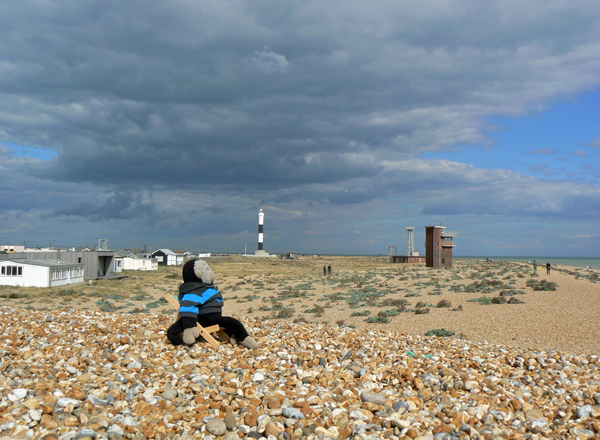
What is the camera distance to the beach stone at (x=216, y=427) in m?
4.82

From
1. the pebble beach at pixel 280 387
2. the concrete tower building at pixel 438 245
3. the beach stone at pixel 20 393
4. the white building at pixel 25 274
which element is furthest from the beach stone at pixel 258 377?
the concrete tower building at pixel 438 245

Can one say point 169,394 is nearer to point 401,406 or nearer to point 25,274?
point 401,406

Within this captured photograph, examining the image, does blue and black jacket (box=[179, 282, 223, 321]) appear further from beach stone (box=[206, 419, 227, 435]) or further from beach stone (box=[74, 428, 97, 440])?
beach stone (box=[74, 428, 97, 440])

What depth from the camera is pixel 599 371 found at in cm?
852

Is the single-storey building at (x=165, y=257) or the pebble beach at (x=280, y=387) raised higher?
the pebble beach at (x=280, y=387)

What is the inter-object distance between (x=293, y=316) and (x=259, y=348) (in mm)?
13476

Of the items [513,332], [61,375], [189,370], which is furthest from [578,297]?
[61,375]

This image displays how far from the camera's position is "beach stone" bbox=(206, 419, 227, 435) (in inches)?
Answer: 190

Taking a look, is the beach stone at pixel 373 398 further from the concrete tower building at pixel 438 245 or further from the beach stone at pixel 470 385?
the concrete tower building at pixel 438 245

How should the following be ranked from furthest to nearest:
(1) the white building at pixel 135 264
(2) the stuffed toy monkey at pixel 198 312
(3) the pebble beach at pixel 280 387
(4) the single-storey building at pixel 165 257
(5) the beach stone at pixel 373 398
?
(4) the single-storey building at pixel 165 257, (1) the white building at pixel 135 264, (2) the stuffed toy monkey at pixel 198 312, (5) the beach stone at pixel 373 398, (3) the pebble beach at pixel 280 387

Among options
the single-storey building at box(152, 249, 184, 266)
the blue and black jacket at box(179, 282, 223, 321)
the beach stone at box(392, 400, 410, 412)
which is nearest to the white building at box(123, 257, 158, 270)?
the single-storey building at box(152, 249, 184, 266)

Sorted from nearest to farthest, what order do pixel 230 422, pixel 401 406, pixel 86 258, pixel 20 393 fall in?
pixel 230 422 → pixel 20 393 → pixel 401 406 → pixel 86 258

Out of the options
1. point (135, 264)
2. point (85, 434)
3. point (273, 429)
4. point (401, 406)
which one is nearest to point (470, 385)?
point (401, 406)

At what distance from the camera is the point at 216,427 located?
4.86 metres
